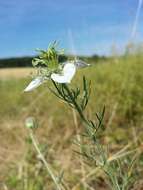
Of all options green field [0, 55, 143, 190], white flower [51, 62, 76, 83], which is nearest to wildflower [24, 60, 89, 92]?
white flower [51, 62, 76, 83]

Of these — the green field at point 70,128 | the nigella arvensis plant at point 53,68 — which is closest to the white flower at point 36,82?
the nigella arvensis plant at point 53,68

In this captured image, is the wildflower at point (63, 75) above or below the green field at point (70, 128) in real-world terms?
above

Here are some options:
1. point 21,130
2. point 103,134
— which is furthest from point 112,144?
point 21,130

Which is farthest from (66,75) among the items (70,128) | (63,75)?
(70,128)

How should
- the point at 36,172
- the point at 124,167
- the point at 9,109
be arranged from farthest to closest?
the point at 9,109, the point at 36,172, the point at 124,167

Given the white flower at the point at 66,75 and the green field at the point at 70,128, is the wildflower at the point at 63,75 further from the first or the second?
the green field at the point at 70,128

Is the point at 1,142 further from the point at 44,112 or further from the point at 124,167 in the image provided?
the point at 124,167
